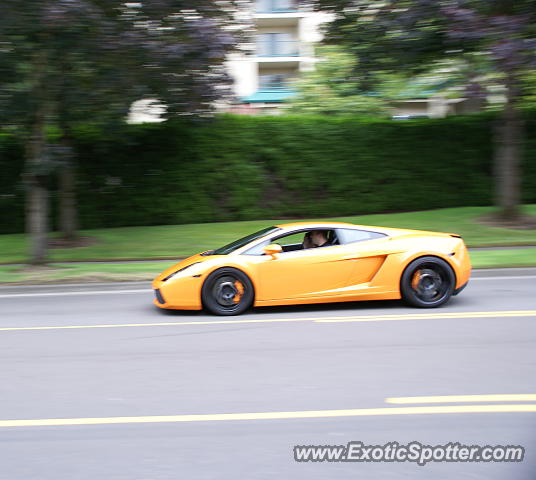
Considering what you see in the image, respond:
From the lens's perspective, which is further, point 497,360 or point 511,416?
point 497,360

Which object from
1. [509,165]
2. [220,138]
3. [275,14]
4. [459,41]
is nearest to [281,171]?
[220,138]

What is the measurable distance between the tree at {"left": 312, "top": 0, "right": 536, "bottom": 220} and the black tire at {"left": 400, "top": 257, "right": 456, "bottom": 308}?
22.8ft

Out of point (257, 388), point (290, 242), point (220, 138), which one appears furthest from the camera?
point (220, 138)

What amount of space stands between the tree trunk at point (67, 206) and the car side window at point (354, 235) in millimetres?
10262

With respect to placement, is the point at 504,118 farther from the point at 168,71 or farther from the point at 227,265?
the point at 227,265

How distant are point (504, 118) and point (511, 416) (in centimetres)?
1384

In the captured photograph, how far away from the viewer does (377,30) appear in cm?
1522

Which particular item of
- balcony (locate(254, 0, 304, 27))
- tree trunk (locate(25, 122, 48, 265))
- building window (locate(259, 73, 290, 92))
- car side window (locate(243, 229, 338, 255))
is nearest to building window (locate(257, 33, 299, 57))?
balcony (locate(254, 0, 304, 27))

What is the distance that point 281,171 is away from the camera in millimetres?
18750

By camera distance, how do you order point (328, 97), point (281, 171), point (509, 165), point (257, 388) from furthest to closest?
point (328, 97), point (281, 171), point (509, 165), point (257, 388)

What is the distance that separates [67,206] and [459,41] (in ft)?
35.8

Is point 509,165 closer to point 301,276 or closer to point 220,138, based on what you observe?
point 220,138

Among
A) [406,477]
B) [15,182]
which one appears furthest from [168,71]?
[406,477]

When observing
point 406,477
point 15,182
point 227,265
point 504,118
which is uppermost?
point 504,118
